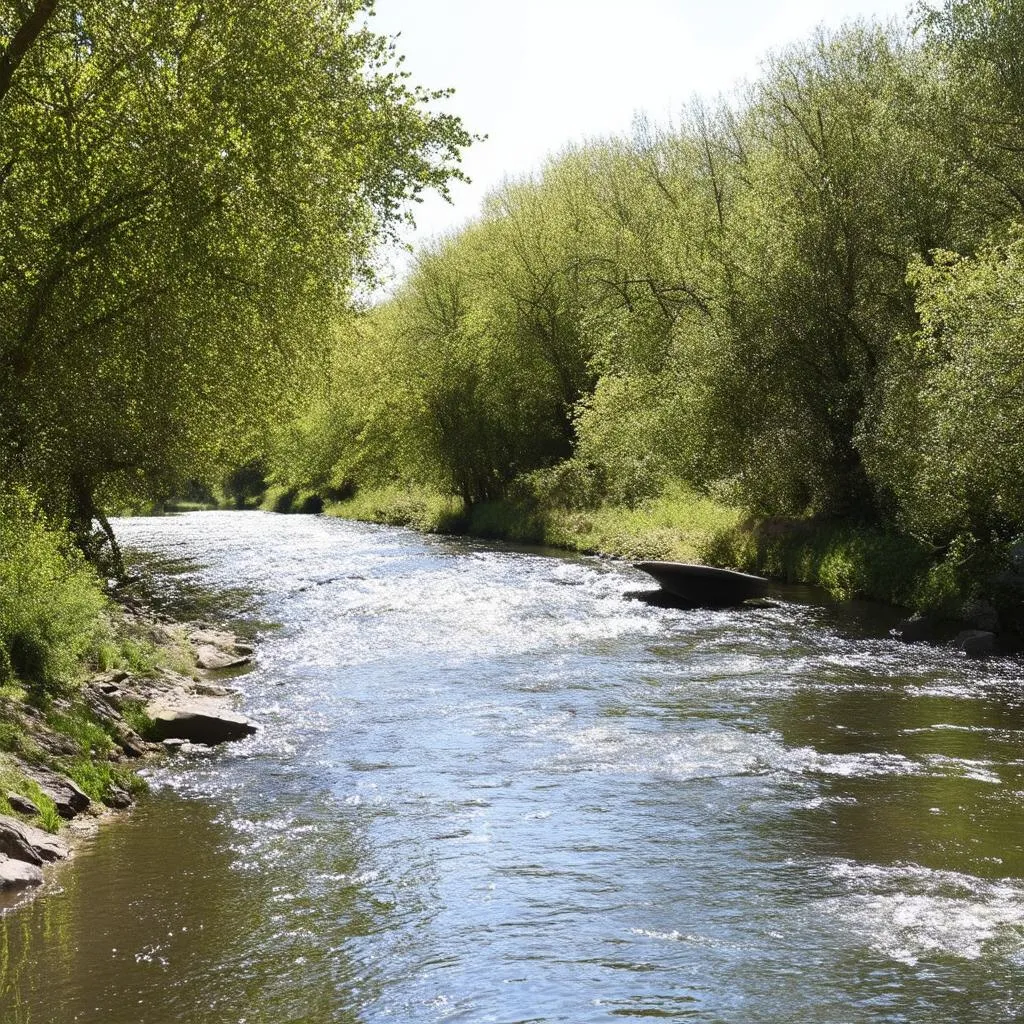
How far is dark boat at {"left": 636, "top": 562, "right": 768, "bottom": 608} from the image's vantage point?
26.4m

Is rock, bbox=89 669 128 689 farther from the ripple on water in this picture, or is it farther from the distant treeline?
the distant treeline

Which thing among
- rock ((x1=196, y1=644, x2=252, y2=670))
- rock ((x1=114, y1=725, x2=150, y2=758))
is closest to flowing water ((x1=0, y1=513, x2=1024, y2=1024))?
rock ((x1=114, y1=725, x2=150, y2=758))

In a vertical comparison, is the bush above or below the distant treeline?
below

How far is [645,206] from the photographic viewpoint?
46031 millimetres

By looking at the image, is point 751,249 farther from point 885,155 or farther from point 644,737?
point 644,737

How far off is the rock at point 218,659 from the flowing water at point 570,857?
1.67 meters

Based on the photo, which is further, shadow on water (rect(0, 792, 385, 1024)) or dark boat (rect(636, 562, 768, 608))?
dark boat (rect(636, 562, 768, 608))

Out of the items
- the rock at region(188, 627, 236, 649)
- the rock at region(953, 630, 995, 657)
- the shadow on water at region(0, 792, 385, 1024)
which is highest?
the rock at region(953, 630, 995, 657)

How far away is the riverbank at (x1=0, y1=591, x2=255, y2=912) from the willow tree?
→ 4.75 metres

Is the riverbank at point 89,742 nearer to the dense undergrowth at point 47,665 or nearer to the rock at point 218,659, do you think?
the dense undergrowth at point 47,665

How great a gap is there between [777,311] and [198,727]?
19880mm

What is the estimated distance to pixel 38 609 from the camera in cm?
1312

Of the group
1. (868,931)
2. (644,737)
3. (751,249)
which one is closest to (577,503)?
(751,249)

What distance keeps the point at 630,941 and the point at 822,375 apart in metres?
22.6
